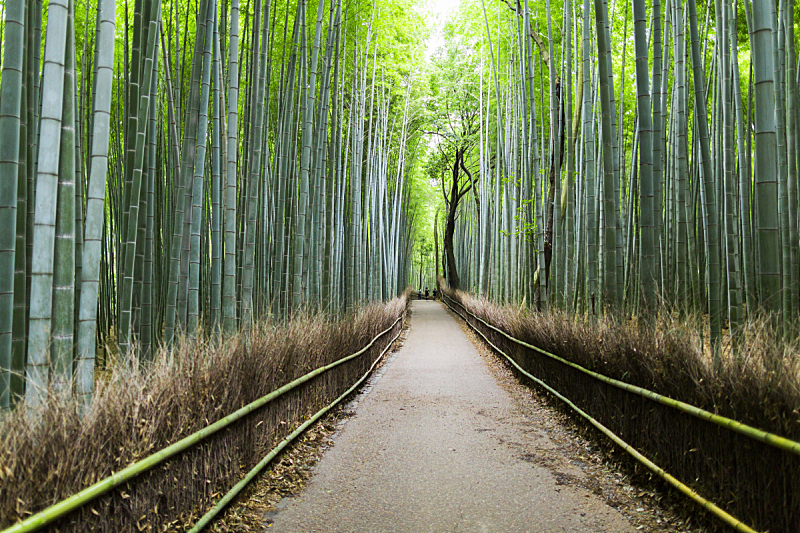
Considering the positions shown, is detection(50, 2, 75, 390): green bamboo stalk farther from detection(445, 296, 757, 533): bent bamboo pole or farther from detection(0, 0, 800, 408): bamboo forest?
detection(445, 296, 757, 533): bent bamboo pole

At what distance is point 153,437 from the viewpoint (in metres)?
2.06

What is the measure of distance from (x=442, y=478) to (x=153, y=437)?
5.17ft

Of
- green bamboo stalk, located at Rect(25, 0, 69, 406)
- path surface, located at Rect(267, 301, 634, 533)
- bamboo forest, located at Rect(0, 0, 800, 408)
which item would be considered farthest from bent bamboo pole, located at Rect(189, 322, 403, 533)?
green bamboo stalk, located at Rect(25, 0, 69, 406)

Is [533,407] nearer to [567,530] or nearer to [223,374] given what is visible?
[567,530]

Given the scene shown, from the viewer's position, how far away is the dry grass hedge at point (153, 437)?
1.56m

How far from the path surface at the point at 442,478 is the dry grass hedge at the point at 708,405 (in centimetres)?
40

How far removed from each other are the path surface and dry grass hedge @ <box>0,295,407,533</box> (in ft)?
1.25

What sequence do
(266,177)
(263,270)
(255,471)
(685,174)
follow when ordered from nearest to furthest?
(255,471)
(685,174)
(263,270)
(266,177)

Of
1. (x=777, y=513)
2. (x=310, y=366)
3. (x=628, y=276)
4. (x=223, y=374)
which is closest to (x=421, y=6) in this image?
(x=628, y=276)

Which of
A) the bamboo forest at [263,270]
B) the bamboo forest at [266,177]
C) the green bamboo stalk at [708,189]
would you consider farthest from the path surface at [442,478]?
the green bamboo stalk at [708,189]

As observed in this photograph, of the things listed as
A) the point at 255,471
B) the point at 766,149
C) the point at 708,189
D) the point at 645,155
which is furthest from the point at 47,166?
the point at 708,189

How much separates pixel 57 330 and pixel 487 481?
209cm

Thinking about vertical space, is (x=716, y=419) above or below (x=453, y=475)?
above

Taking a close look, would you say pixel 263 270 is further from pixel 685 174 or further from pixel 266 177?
pixel 685 174
